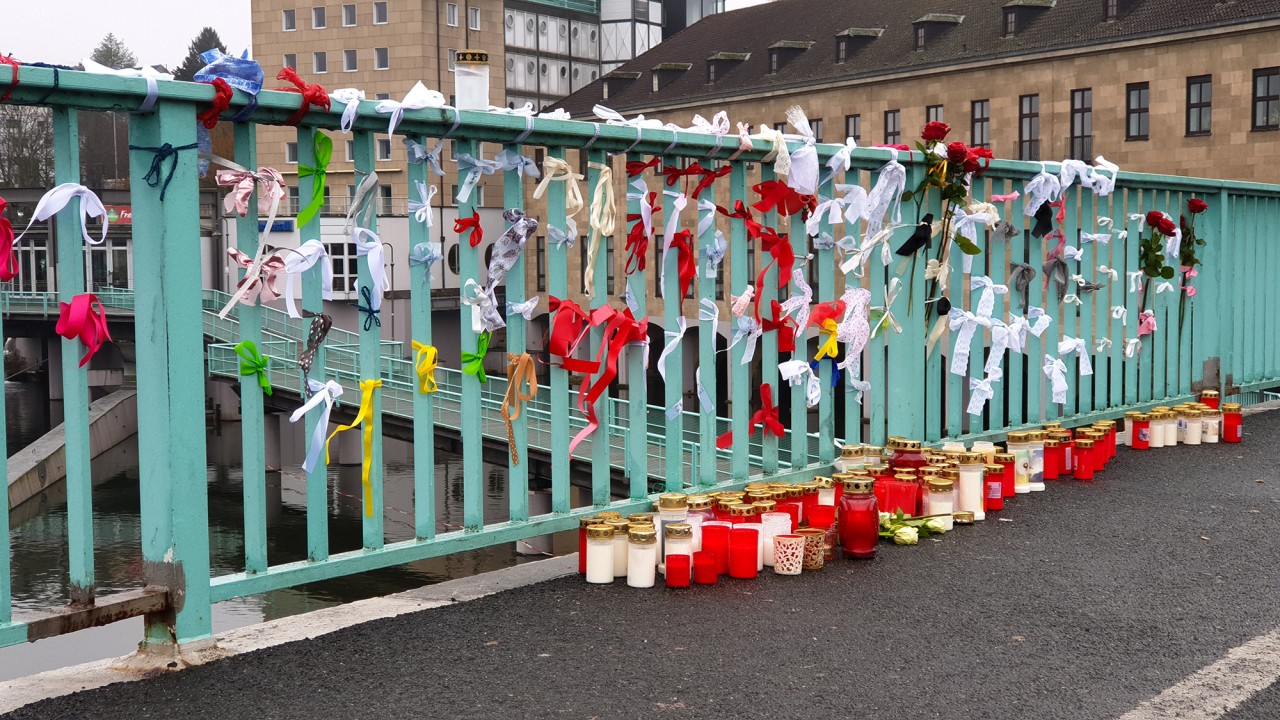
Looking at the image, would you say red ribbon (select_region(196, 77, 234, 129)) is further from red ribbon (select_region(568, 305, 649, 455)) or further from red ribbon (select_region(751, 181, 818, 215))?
red ribbon (select_region(751, 181, 818, 215))

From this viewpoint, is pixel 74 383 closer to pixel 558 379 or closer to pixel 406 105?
pixel 406 105

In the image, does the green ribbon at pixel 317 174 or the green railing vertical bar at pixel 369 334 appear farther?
the green railing vertical bar at pixel 369 334

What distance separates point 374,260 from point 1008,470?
134 inches

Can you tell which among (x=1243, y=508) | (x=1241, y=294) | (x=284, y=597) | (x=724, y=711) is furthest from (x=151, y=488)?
(x=284, y=597)

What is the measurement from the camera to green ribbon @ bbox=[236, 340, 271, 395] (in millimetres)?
3949

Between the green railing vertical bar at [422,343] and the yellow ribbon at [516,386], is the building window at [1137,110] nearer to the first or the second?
the yellow ribbon at [516,386]

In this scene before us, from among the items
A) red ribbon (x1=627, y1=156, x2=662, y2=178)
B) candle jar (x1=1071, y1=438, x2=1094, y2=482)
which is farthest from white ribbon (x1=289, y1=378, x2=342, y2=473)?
candle jar (x1=1071, y1=438, x2=1094, y2=482)

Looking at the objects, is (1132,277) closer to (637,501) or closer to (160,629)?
(637,501)

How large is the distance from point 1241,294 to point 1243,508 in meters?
4.01

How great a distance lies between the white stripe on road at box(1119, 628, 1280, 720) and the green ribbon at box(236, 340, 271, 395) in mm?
2511

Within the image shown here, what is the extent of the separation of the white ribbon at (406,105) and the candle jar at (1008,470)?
321 cm

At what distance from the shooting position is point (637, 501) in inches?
207

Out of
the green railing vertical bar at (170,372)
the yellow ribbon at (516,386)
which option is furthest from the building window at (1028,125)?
the green railing vertical bar at (170,372)

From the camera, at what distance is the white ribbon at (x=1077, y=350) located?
775 centimetres
